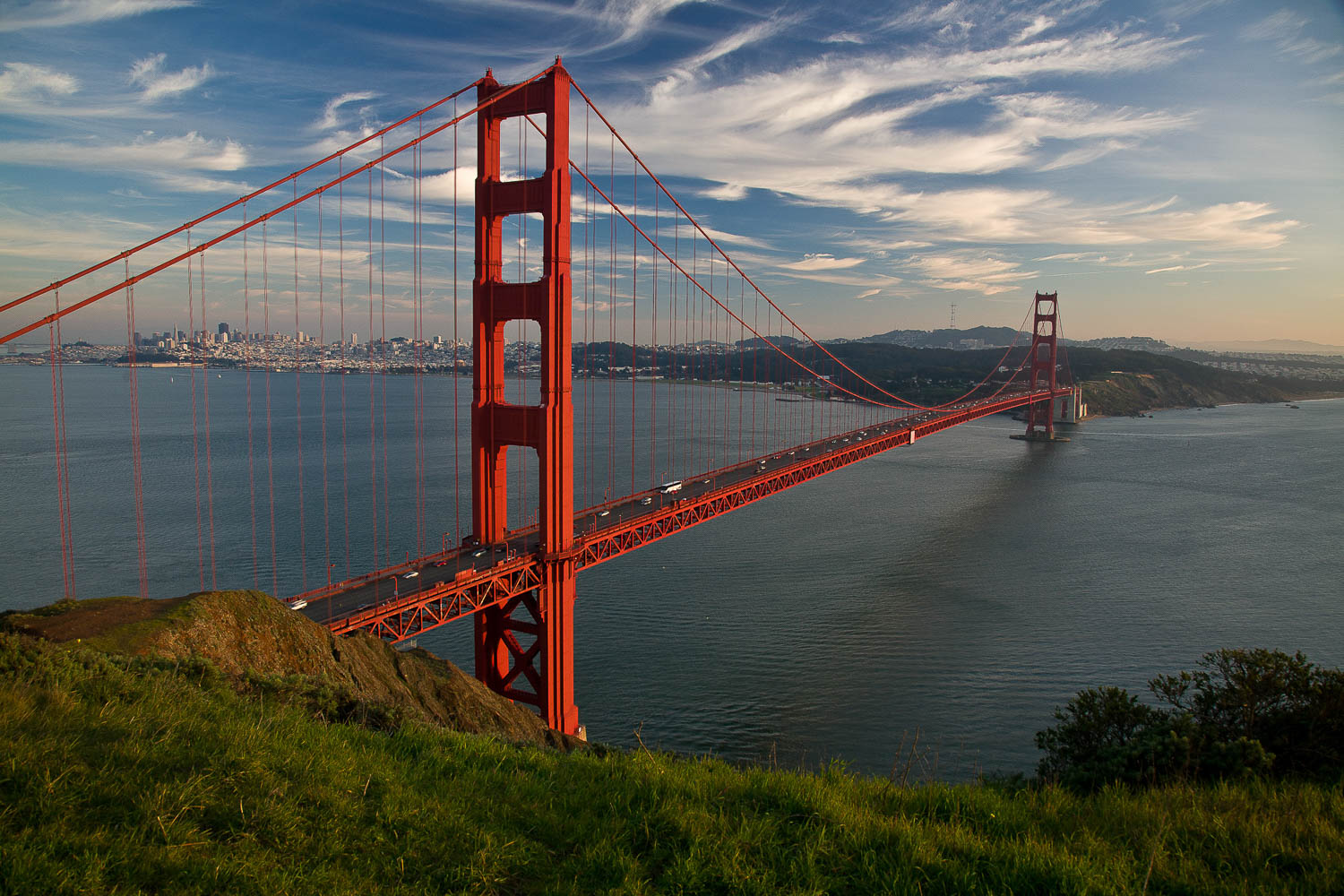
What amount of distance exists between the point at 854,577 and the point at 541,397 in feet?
47.4

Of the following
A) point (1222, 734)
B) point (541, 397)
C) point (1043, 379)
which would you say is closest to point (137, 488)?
point (541, 397)

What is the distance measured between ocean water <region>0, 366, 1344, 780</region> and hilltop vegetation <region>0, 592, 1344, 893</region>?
139 inches

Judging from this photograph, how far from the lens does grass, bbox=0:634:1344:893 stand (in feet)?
9.56

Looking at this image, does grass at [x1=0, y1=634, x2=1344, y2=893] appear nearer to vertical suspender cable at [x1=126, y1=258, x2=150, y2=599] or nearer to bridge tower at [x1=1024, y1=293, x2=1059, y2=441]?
vertical suspender cable at [x1=126, y1=258, x2=150, y2=599]

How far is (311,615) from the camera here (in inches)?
443

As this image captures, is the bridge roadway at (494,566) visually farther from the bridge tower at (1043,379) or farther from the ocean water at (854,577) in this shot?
the bridge tower at (1043,379)

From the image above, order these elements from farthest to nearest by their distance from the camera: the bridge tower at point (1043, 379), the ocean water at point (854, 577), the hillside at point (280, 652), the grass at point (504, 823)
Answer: the bridge tower at point (1043, 379), the ocean water at point (854, 577), the hillside at point (280, 652), the grass at point (504, 823)

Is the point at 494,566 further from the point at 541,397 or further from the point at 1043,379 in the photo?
the point at 1043,379

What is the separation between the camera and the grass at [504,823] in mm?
2914

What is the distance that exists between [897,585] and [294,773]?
22.8m

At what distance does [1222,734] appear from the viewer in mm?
6980

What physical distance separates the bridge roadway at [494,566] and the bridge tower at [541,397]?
79cm

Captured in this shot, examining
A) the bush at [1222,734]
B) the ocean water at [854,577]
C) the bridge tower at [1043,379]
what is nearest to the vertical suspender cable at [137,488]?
the ocean water at [854,577]

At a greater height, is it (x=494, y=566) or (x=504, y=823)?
(x=504, y=823)
